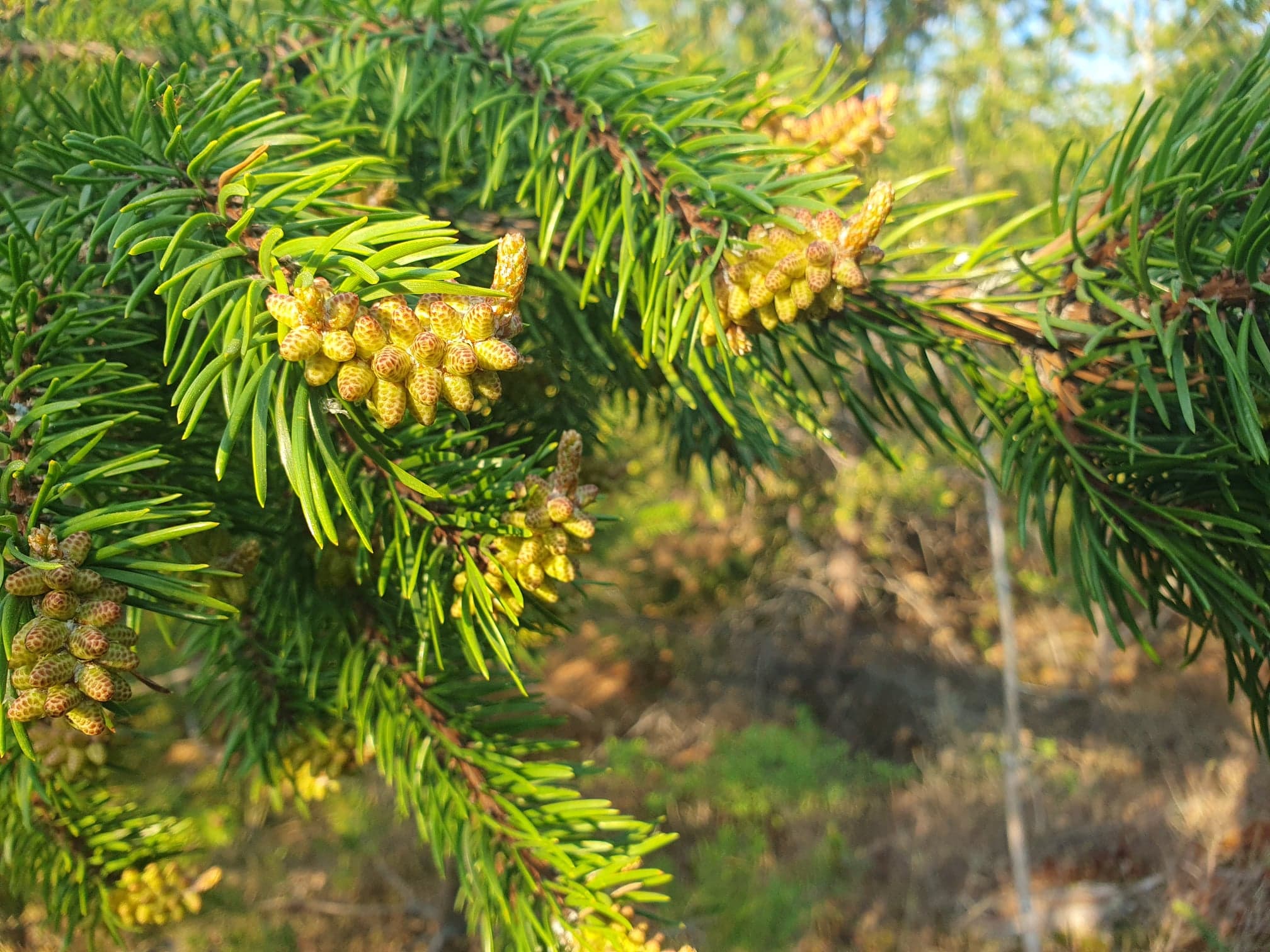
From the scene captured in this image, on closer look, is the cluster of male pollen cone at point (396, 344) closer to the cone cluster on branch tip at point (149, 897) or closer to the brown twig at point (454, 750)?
the brown twig at point (454, 750)

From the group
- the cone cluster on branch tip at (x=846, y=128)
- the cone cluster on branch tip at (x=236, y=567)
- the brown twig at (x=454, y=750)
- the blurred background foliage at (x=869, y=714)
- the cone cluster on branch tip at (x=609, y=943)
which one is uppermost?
the cone cluster on branch tip at (x=846, y=128)

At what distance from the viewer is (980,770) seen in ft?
12.6

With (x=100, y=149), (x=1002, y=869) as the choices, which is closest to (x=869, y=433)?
(x=100, y=149)

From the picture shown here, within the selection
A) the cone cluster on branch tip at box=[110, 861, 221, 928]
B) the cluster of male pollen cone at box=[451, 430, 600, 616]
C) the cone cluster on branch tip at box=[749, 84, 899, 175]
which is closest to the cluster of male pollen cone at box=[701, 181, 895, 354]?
the cluster of male pollen cone at box=[451, 430, 600, 616]

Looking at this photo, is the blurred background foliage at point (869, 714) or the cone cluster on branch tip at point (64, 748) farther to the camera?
the blurred background foliage at point (869, 714)

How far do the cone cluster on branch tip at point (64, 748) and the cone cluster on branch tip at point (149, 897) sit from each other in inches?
4.4

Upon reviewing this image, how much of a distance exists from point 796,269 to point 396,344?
0.19 meters

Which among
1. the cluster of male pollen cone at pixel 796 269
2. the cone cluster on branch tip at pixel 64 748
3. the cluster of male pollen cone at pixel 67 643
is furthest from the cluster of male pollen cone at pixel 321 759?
the cluster of male pollen cone at pixel 796 269

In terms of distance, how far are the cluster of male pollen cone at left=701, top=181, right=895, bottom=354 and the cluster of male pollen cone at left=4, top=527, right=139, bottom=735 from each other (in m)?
0.29

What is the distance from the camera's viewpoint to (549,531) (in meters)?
0.37

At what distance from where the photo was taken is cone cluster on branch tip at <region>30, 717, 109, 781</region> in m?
0.44

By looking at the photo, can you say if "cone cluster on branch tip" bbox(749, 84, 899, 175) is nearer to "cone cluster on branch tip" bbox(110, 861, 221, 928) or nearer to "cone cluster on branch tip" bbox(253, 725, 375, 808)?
"cone cluster on branch tip" bbox(253, 725, 375, 808)

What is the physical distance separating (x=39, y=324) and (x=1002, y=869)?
377 centimetres

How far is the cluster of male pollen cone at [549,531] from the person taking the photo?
0.36m
